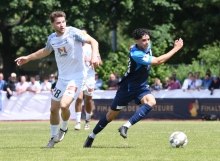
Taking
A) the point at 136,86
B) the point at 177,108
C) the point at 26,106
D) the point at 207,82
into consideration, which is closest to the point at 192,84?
the point at 207,82

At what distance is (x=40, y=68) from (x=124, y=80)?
3382cm

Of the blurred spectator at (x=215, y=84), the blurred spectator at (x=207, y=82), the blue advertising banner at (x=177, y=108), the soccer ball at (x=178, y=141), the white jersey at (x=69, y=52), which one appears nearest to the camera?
the soccer ball at (x=178, y=141)

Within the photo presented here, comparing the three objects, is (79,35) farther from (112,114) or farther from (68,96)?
(112,114)

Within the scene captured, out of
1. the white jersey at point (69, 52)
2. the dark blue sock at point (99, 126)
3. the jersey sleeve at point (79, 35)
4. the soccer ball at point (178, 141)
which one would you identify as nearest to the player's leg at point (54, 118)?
the white jersey at point (69, 52)

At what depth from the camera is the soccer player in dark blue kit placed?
34.9 ft

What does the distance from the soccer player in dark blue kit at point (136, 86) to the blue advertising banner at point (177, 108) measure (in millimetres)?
12729

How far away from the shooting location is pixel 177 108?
2436cm

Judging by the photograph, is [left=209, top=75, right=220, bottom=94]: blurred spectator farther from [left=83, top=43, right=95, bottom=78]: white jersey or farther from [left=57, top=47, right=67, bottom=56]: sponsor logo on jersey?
[left=57, top=47, right=67, bottom=56]: sponsor logo on jersey

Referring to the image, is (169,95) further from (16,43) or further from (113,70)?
(16,43)

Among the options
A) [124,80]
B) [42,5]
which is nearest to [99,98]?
[42,5]

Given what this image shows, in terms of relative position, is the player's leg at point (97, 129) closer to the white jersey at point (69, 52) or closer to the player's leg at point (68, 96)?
the player's leg at point (68, 96)

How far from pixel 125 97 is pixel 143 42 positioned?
3.38 feet

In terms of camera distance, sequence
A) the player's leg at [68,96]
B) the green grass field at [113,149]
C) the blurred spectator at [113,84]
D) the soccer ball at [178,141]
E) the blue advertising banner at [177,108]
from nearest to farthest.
Result: the green grass field at [113,149]
the soccer ball at [178,141]
the player's leg at [68,96]
the blue advertising banner at [177,108]
the blurred spectator at [113,84]

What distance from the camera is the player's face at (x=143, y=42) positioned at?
1064 cm
